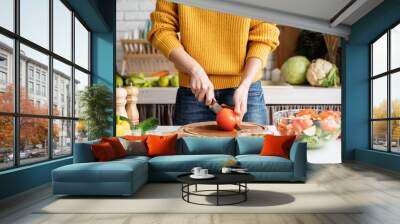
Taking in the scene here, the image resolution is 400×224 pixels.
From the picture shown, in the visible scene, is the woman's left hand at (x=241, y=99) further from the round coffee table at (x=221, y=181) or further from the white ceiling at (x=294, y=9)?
the round coffee table at (x=221, y=181)

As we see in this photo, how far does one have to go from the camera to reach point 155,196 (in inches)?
170

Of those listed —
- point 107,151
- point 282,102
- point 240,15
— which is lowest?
point 107,151

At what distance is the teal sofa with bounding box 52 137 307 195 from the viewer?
13.9ft

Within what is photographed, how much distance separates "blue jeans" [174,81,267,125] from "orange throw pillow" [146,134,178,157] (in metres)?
0.56

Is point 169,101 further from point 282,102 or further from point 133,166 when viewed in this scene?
point 133,166

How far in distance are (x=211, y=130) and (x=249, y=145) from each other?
0.55 meters

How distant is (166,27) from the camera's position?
6.30m

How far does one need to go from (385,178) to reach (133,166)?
309 centimetres

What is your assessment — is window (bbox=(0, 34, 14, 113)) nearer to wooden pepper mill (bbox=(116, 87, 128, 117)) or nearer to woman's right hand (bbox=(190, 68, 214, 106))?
woman's right hand (bbox=(190, 68, 214, 106))

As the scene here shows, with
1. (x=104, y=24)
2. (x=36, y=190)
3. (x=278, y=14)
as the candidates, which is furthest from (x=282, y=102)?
(x=36, y=190)

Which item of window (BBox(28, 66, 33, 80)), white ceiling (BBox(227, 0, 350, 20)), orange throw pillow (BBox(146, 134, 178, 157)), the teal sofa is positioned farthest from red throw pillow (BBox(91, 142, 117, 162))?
white ceiling (BBox(227, 0, 350, 20))

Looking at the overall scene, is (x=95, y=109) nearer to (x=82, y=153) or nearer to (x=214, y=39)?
(x=82, y=153)

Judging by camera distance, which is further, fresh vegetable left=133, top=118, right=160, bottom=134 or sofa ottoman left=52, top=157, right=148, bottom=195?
fresh vegetable left=133, top=118, right=160, bottom=134

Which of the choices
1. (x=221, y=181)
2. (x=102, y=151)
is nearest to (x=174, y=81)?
(x=102, y=151)
